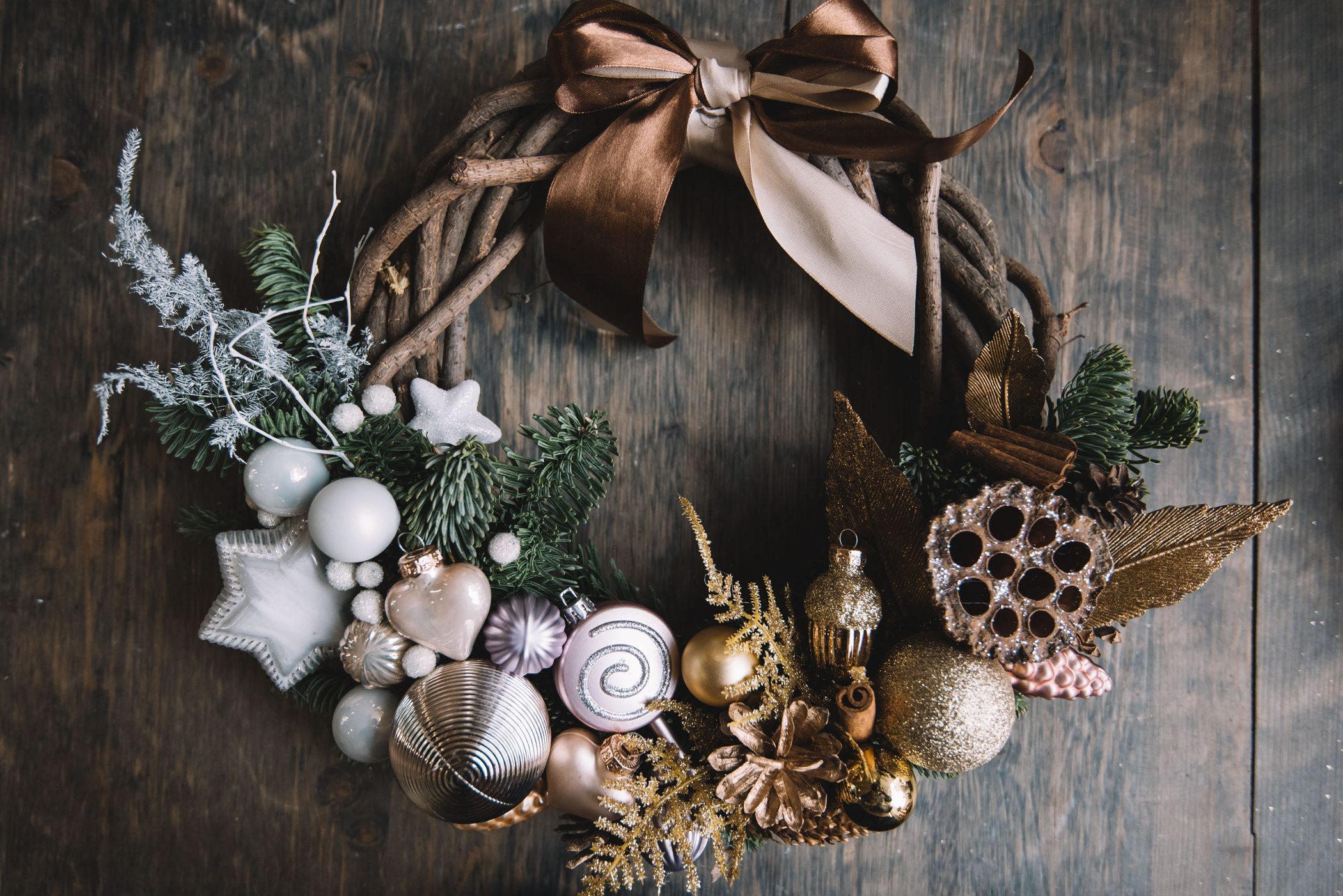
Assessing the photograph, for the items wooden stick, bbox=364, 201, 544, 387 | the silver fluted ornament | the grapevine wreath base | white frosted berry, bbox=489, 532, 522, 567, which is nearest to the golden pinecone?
the grapevine wreath base

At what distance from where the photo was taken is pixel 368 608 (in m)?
0.76

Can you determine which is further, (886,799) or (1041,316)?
(1041,316)

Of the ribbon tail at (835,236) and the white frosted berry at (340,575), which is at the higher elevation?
the ribbon tail at (835,236)

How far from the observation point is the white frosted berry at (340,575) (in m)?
0.76

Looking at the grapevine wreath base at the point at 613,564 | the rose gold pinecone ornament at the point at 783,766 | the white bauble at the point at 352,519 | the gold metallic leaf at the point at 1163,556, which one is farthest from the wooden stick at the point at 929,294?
the white bauble at the point at 352,519

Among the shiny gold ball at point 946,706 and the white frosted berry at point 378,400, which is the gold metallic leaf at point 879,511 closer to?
the shiny gold ball at point 946,706

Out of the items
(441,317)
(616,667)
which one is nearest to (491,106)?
(441,317)

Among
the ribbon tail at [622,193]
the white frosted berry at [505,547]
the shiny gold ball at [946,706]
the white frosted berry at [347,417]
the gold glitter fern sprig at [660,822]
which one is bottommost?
the gold glitter fern sprig at [660,822]

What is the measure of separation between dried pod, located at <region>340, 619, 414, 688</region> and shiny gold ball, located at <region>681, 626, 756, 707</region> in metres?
0.27

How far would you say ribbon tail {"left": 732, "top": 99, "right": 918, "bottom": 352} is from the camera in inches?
31.2

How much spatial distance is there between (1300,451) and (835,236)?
637mm

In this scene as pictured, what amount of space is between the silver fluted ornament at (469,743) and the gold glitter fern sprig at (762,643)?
0.20m

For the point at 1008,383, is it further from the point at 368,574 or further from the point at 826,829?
the point at 368,574

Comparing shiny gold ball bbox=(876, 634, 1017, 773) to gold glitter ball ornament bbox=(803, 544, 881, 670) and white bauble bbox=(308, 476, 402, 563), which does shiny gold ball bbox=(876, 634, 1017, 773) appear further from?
white bauble bbox=(308, 476, 402, 563)
